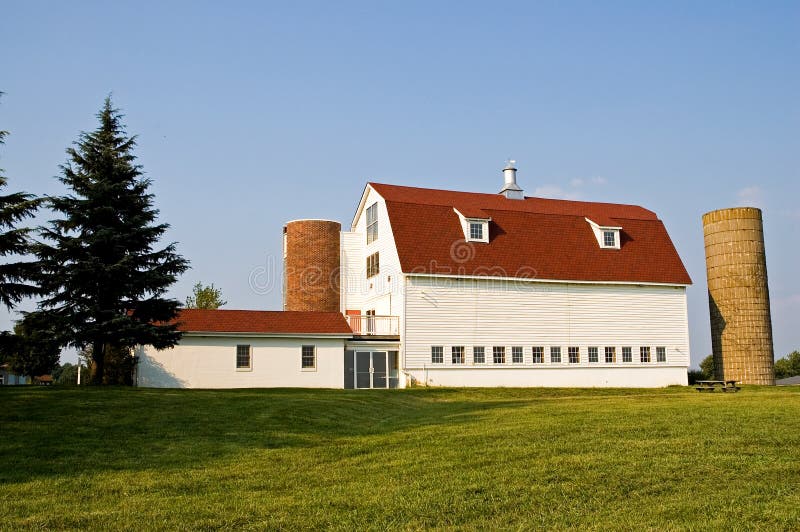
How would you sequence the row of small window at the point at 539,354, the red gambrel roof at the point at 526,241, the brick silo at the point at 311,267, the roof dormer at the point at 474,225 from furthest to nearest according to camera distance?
1. the brick silo at the point at 311,267
2. the roof dormer at the point at 474,225
3. the red gambrel roof at the point at 526,241
4. the row of small window at the point at 539,354

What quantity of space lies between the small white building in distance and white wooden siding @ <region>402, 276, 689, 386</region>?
2.2 inches

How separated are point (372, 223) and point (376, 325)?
17.2 ft

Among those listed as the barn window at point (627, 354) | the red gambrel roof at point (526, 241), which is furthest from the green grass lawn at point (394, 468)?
the barn window at point (627, 354)

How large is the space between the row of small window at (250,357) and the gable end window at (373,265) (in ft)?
21.2

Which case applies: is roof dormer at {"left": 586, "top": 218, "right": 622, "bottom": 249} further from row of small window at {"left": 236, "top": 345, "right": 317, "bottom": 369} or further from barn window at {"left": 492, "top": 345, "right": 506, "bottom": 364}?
row of small window at {"left": 236, "top": 345, "right": 317, "bottom": 369}

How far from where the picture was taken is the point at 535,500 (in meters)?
8.81

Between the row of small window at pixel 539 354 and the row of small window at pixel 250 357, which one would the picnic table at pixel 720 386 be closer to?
the row of small window at pixel 539 354

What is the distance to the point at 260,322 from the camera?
32469 mm

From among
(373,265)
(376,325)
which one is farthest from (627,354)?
(373,265)

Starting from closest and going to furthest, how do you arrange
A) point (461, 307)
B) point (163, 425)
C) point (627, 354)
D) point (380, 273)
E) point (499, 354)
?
point (163, 425) → point (461, 307) → point (499, 354) → point (380, 273) → point (627, 354)

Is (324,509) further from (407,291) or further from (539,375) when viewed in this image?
(539,375)

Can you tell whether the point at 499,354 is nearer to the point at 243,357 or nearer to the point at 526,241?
the point at 526,241

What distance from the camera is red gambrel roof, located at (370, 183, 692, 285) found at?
1388 inches

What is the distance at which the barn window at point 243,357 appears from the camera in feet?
104
